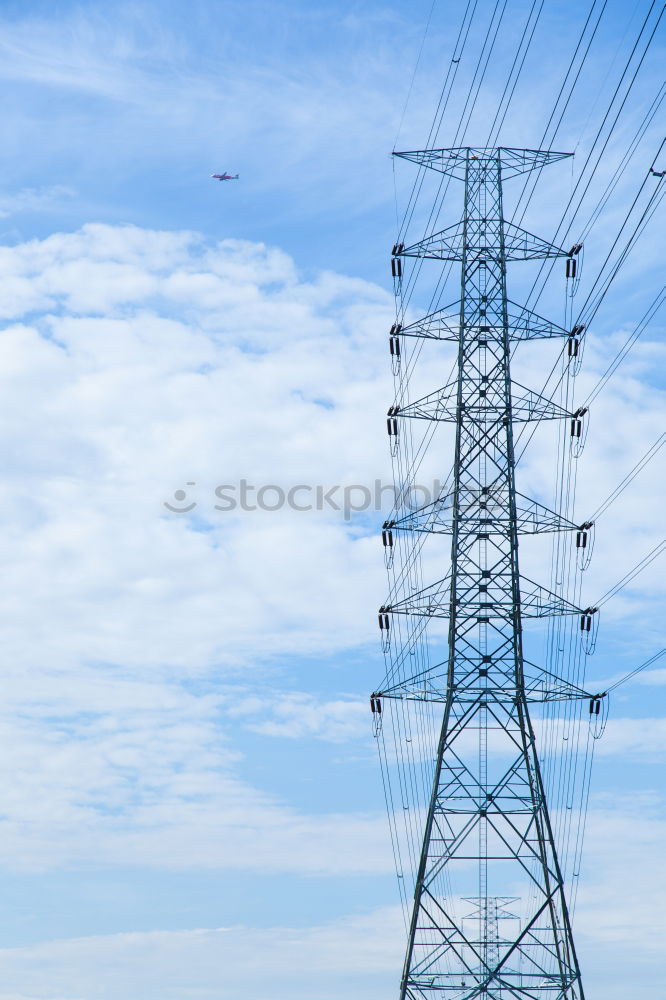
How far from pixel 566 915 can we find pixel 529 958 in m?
1.79

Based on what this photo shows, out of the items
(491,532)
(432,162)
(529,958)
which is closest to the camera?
(529,958)

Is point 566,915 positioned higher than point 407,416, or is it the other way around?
point 407,416

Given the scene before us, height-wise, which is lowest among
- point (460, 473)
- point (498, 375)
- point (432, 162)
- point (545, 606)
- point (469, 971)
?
point (469, 971)

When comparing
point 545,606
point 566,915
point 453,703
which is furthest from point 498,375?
point 566,915

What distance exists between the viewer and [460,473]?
50.2m

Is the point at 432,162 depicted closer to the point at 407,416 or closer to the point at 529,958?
the point at 407,416

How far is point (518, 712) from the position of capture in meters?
47.8

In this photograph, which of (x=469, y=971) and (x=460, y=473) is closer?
(x=469, y=971)

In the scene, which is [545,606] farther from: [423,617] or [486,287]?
[486,287]

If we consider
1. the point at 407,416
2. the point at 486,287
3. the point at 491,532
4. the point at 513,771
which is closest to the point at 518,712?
the point at 513,771

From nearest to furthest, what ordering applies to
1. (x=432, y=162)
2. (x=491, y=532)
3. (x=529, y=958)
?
(x=529, y=958) < (x=491, y=532) < (x=432, y=162)

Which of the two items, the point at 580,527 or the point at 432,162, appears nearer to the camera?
the point at 580,527

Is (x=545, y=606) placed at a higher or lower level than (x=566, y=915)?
higher

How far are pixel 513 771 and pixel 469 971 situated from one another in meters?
6.39
